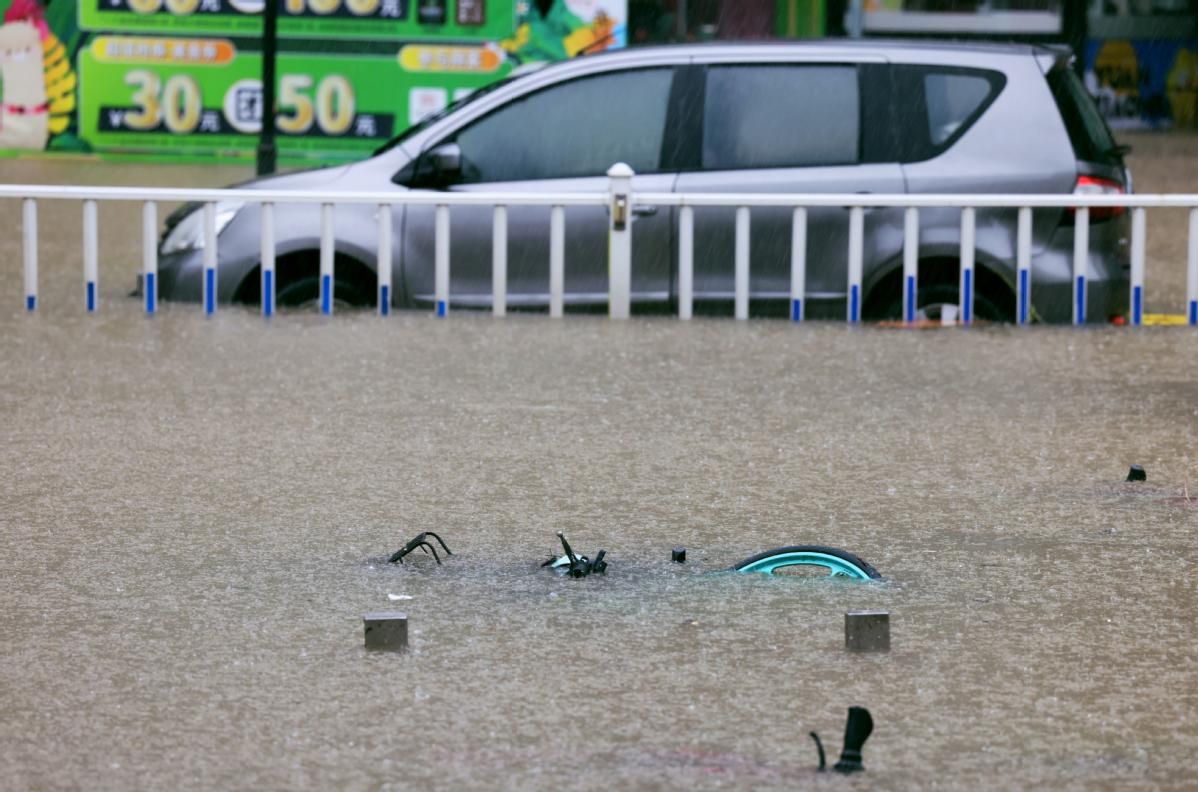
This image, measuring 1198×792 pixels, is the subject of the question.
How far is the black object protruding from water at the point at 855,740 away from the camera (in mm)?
4465

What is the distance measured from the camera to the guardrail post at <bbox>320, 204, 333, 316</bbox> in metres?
11.3

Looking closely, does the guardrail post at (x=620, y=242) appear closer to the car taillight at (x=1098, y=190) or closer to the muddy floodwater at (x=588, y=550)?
the muddy floodwater at (x=588, y=550)

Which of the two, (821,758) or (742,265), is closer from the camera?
(821,758)

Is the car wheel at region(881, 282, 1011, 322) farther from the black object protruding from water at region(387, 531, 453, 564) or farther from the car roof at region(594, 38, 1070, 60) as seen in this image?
the black object protruding from water at region(387, 531, 453, 564)

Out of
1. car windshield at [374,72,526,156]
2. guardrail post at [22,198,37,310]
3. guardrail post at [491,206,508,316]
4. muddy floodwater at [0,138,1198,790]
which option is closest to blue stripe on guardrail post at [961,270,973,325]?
muddy floodwater at [0,138,1198,790]

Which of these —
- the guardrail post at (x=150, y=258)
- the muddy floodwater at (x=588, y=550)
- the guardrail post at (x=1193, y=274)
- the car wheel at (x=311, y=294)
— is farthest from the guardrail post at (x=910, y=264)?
the guardrail post at (x=150, y=258)

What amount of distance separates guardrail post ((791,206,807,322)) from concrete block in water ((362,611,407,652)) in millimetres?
6110

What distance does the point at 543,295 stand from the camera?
38.1ft

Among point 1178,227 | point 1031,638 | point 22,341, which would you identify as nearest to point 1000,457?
point 1031,638

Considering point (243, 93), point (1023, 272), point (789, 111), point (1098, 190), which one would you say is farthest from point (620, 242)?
point (243, 93)

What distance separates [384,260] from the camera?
37.5 feet

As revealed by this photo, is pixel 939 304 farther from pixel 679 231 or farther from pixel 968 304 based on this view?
pixel 679 231

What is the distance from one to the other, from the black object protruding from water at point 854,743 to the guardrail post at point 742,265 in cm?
682

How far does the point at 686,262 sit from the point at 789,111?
94 centimetres
